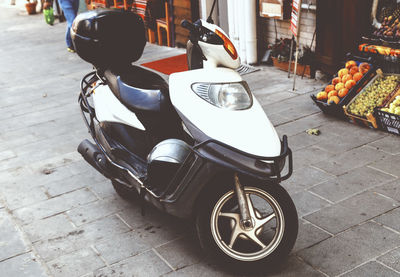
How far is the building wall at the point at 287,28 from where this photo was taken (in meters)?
7.32

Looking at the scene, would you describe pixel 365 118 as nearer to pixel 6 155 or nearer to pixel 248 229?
pixel 248 229

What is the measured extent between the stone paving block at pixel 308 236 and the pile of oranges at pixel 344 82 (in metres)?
2.28

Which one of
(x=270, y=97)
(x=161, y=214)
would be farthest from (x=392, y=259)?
(x=270, y=97)

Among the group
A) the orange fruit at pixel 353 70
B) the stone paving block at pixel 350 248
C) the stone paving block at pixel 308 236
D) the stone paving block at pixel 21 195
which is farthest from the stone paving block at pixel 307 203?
the orange fruit at pixel 353 70

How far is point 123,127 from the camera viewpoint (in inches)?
149

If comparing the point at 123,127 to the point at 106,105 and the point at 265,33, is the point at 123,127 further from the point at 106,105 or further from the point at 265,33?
the point at 265,33

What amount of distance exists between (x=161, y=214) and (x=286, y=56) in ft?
14.2

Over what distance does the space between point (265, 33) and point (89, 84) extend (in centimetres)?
479

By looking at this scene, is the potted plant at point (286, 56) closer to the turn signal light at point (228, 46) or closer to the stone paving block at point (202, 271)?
the turn signal light at point (228, 46)

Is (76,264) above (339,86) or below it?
below

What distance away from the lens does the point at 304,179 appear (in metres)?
4.35

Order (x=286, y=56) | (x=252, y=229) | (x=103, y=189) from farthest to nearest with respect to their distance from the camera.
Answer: (x=286, y=56) < (x=103, y=189) < (x=252, y=229)

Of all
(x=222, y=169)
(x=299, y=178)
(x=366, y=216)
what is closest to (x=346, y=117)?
(x=299, y=178)

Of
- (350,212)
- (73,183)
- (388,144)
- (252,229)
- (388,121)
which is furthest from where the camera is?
(388,121)
